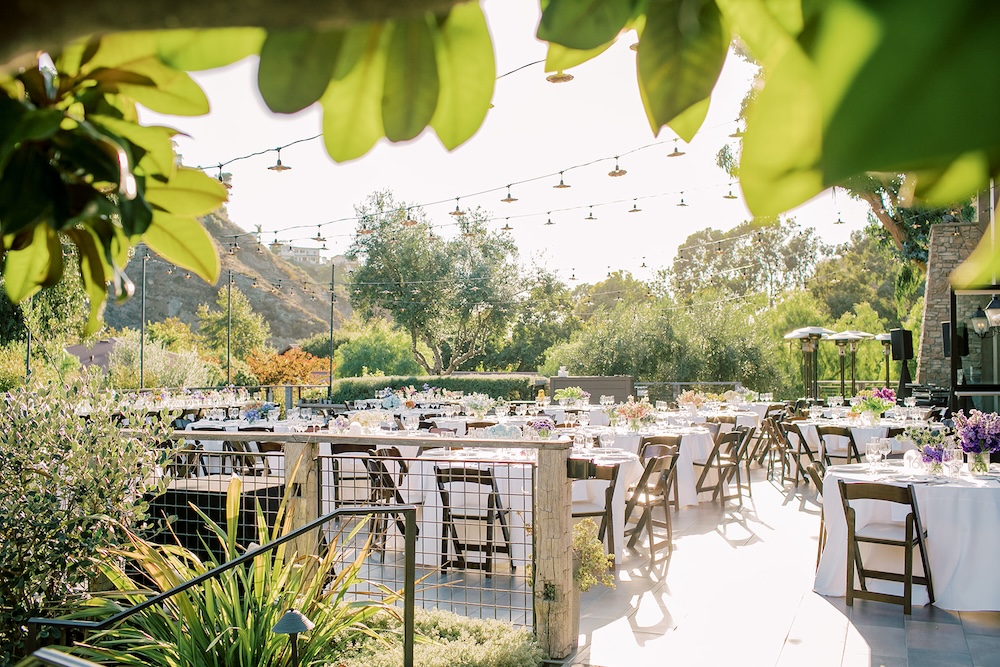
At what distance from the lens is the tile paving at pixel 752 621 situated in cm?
418

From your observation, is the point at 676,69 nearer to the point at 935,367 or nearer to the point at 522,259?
the point at 935,367

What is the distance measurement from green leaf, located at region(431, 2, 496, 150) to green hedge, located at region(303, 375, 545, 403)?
62.3 ft

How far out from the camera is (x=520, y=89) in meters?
0.54

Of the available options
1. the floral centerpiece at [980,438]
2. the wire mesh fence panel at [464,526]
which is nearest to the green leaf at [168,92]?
the wire mesh fence panel at [464,526]

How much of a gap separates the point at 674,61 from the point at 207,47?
19 centimetres

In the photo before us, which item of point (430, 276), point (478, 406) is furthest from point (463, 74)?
point (430, 276)

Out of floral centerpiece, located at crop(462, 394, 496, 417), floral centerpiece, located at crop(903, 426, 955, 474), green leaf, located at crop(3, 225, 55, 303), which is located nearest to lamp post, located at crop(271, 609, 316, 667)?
green leaf, located at crop(3, 225, 55, 303)

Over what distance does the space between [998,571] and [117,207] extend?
570cm

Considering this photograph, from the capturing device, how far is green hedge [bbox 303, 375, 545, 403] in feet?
66.0

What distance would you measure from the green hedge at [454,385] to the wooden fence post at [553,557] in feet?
50.2

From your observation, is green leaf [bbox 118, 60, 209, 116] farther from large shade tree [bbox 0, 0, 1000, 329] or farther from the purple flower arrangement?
the purple flower arrangement

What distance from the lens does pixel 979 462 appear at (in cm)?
535

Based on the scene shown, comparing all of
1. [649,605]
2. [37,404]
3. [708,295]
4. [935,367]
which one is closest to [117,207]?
[37,404]

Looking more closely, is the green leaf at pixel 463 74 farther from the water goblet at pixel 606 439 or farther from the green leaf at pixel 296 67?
the water goblet at pixel 606 439
